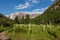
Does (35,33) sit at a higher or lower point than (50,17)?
lower

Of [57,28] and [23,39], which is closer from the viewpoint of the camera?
[23,39]

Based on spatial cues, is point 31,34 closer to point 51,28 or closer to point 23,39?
point 23,39

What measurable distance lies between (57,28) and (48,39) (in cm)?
200

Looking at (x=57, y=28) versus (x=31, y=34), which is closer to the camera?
(x=31, y=34)

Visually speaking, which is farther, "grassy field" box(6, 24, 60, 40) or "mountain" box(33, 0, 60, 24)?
"mountain" box(33, 0, 60, 24)

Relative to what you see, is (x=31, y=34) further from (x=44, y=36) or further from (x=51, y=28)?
(x=51, y=28)

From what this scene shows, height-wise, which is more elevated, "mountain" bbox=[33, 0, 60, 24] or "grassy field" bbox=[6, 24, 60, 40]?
"mountain" bbox=[33, 0, 60, 24]

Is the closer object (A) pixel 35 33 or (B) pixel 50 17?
(A) pixel 35 33

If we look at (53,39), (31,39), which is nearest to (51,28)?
(53,39)

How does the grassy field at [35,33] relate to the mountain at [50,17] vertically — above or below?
below

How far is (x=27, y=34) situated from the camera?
13984 millimetres

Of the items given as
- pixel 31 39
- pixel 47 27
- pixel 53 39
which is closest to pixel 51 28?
pixel 47 27

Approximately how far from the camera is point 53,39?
13.8m

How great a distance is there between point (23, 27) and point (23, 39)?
74.8 inches
